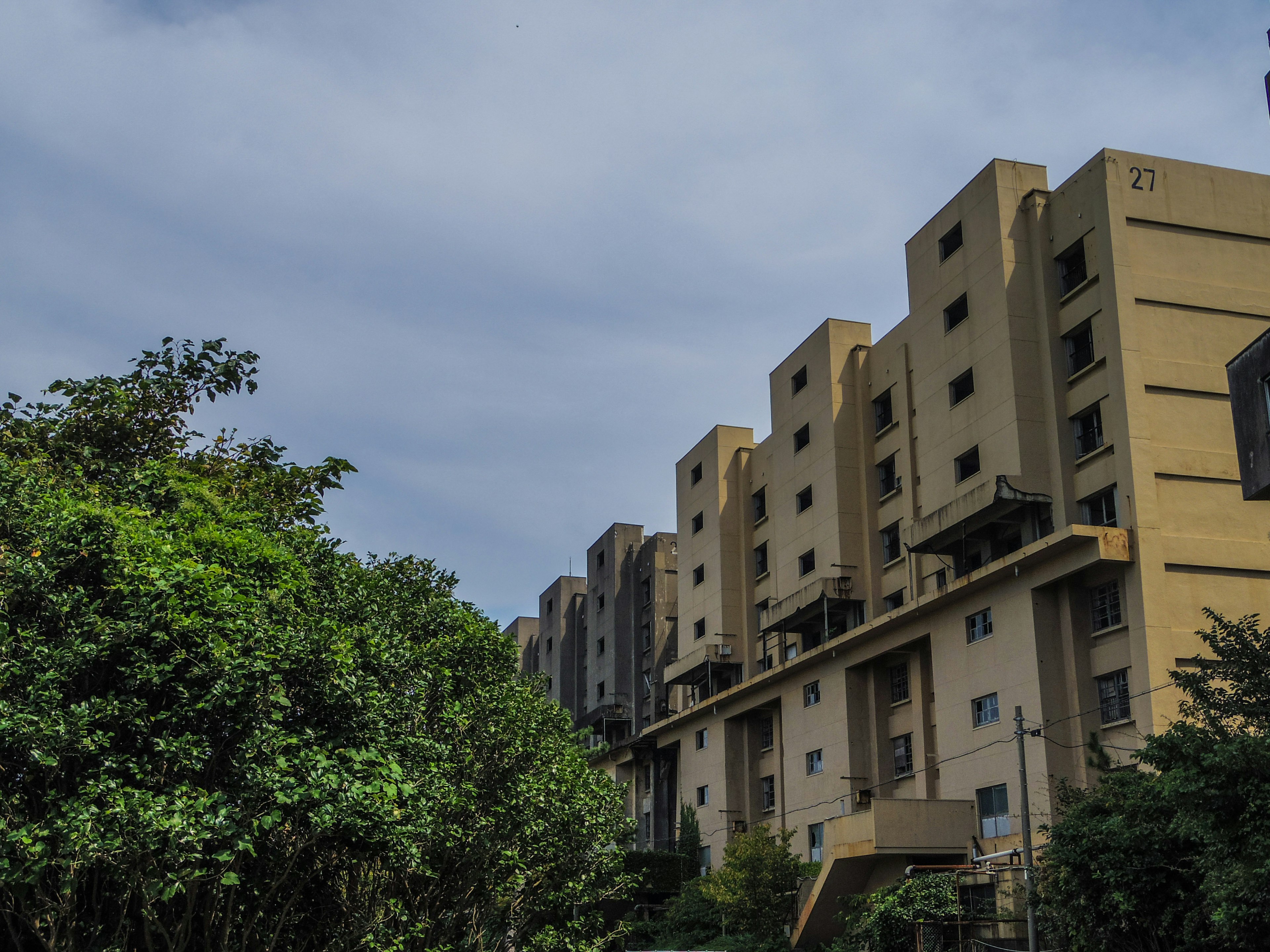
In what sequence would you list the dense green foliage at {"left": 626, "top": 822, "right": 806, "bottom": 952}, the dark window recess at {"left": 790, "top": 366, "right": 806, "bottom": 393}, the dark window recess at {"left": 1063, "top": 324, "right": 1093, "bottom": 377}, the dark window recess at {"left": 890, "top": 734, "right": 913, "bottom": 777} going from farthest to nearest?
the dark window recess at {"left": 790, "top": 366, "right": 806, "bottom": 393} < the dark window recess at {"left": 890, "top": 734, "right": 913, "bottom": 777} < the dense green foliage at {"left": 626, "top": 822, "right": 806, "bottom": 952} < the dark window recess at {"left": 1063, "top": 324, "right": 1093, "bottom": 377}

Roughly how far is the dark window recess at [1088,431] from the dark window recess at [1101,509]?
1.39m

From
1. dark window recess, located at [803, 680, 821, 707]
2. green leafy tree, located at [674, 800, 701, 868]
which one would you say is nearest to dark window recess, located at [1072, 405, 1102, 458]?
dark window recess, located at [803, 680, 821, 707]

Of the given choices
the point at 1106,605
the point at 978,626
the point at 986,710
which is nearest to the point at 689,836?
the point at 986,710

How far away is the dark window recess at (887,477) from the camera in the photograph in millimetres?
49062

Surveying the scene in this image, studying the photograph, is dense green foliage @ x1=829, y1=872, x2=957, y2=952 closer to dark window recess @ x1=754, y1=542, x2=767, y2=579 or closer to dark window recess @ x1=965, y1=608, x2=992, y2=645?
dark window recess @ x1=965, y1=608, x2=992, y2=645

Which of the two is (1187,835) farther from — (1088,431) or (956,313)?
(956,313)

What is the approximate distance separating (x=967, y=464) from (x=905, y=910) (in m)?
15.3

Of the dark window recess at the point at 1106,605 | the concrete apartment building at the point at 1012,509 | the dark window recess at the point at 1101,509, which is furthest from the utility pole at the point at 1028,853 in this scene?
the dark window recess at the point at 1101,509

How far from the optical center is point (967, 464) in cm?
4278

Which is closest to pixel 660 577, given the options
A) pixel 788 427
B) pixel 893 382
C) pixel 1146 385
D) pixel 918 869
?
pixel 788 427

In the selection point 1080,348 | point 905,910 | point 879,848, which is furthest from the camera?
point 879,848

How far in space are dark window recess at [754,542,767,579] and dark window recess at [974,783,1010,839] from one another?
69.3ft

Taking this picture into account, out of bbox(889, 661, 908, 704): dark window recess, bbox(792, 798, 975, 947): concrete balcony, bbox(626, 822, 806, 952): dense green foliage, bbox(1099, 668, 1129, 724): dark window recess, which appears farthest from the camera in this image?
bbox(889, 661, 908, 704): dark window recess

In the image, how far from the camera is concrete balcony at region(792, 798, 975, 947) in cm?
3984
